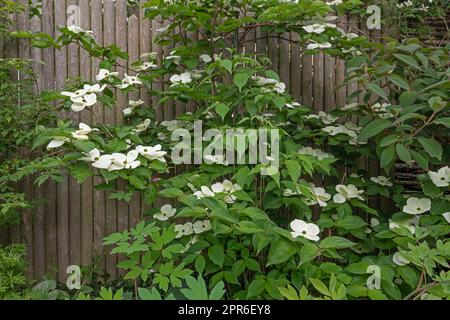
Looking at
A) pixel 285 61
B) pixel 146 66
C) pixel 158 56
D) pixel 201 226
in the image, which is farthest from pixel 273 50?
pixel 201 226

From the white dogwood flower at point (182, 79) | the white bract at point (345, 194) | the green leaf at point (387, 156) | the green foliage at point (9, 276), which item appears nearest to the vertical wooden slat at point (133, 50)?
the white dogwood flower at point (182, 79)

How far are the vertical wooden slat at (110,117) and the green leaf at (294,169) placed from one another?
1.44m

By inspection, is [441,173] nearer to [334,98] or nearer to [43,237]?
[334,98]

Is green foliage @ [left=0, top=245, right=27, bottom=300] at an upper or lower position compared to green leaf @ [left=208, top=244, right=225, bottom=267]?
lower

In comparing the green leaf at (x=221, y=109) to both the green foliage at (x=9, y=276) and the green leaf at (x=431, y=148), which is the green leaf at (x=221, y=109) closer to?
the green leaf at (x=431, y=148)

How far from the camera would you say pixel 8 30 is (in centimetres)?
261

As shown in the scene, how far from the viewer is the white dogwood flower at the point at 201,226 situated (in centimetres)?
174

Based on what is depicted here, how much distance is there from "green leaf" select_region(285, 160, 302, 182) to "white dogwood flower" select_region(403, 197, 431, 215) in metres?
0.58

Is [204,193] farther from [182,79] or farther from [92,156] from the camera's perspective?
[182,79]

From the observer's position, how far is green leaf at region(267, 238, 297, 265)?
57.8 inches

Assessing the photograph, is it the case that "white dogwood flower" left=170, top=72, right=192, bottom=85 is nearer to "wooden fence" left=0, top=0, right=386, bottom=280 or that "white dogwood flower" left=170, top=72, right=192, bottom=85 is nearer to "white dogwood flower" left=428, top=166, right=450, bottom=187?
"wooden fence" left=0, top=0, right=386, bottom=280

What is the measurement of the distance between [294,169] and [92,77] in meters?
1.59

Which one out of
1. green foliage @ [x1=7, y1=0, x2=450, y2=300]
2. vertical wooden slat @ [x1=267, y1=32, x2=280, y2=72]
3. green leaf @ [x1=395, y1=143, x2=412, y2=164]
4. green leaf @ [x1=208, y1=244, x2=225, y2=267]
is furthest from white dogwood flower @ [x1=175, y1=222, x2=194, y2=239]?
vertical wooden slat @ [x1=267, y1=32, x2=280, y2=72]
